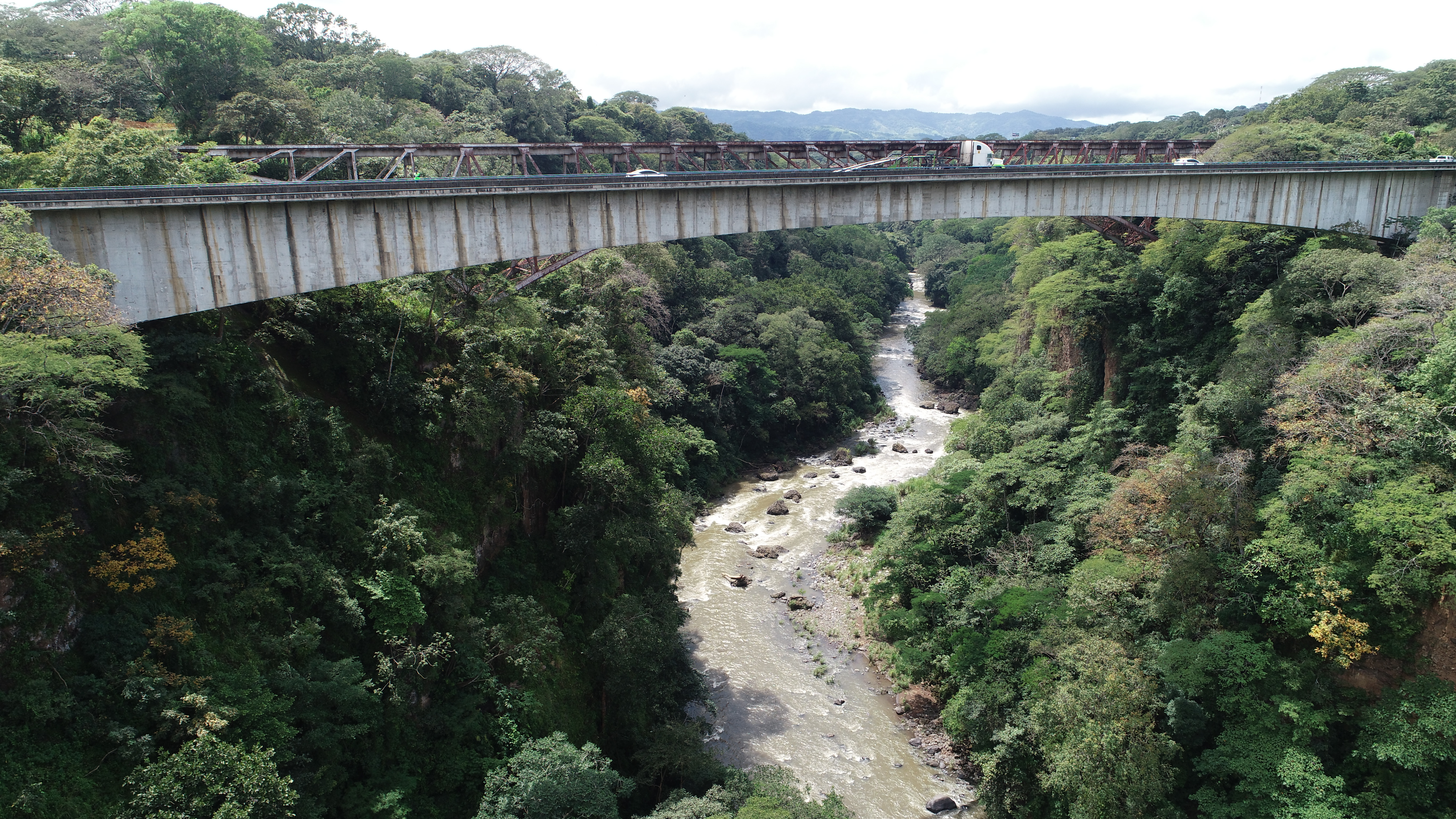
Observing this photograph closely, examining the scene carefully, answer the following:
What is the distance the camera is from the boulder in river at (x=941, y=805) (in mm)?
20656

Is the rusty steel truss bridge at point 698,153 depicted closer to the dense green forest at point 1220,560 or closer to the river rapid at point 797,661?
the dense green forest at point 1220,560

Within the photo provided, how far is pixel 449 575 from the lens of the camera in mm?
17938

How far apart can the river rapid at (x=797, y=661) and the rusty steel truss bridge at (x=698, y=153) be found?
564 inches

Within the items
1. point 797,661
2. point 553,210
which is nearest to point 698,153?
point 553,210

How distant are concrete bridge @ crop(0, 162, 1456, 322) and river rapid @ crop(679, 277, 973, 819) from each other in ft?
43.2

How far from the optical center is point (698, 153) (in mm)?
28844

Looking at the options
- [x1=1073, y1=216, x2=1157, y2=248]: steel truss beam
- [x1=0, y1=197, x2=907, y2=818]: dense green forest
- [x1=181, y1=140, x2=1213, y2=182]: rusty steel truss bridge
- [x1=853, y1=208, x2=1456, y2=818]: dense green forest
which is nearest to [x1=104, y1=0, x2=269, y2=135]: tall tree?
[x1=181, y1=140, x2=1213, y2=182]: rusty steel truss bridge

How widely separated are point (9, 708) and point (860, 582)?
2581 centimetres

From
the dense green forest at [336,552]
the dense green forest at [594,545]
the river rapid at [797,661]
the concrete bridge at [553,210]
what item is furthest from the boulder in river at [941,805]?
the concrete bridge at [553,210]

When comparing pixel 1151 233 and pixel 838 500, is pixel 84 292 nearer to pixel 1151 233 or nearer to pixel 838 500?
pixel 838 500

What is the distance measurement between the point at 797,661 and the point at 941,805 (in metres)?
7.45

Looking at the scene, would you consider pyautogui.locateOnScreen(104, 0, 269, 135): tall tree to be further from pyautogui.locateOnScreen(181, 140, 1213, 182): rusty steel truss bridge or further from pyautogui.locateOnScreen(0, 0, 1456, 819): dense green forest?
pyautogui.locateOnScreen(181, 140, 1213, 182): rusty steel truss bridge

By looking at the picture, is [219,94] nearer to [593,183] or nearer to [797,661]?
[593,183]

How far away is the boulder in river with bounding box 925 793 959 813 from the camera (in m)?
20.7
